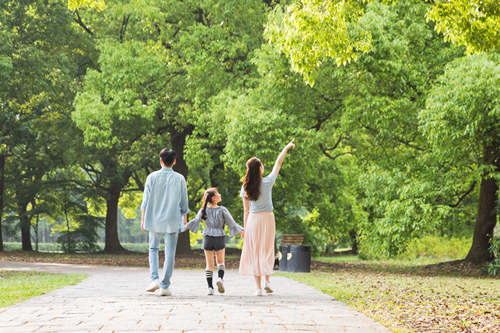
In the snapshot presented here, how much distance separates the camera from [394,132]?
1769 centimetres

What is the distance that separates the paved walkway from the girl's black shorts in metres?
0.73

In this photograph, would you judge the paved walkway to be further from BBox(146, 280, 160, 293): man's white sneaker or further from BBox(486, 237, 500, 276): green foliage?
BBox(486, 237, 500, 276): green foliage

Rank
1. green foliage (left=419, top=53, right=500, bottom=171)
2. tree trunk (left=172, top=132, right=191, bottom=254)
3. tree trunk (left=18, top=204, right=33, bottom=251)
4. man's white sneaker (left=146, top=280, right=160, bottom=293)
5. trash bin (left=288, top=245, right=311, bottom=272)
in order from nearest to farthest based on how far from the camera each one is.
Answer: man's white sneaker (left=146, top=280, right=160, bottom=293) < green foliage (left=419, top=53, right=500, bottom=171) < trash bin (left=288, top=245, right=311, bottom=272) < tree trunk (left=172, top=132, right=191, bottom=254) < tree trunk (left=18, top=204, right=33, bottom=251)

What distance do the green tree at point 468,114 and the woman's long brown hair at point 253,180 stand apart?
7.92m

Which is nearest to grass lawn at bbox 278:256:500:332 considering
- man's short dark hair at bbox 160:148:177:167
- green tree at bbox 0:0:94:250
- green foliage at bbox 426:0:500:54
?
man's short dark hair at bbox 160:148:177:167

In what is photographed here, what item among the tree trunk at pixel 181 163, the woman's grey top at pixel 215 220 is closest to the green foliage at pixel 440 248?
the tree trunk at pixel 181 163

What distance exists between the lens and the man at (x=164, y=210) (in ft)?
26.5

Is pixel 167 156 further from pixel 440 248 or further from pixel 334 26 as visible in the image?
pixel 440 248

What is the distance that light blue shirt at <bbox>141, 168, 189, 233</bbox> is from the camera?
8.09 metres

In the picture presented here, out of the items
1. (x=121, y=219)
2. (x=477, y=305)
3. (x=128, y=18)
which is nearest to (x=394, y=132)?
(x=477, y=305)

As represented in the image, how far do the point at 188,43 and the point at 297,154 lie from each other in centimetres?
665

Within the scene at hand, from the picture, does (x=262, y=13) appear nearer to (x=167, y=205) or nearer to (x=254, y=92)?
(x=254, y=92)

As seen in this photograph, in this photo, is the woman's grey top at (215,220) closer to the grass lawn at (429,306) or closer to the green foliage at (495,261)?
the grass lawn at (429,306)

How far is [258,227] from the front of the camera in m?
8.39
